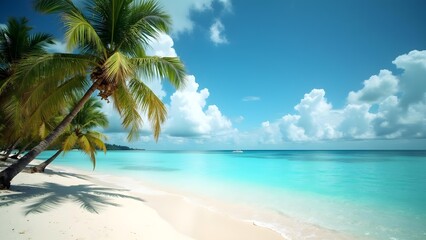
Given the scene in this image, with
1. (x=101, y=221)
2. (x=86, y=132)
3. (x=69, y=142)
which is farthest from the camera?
(x=86, y=132)

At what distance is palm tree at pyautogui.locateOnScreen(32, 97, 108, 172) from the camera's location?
38.6ft

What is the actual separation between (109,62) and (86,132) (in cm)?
885

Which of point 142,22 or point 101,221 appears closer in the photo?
point 101,221

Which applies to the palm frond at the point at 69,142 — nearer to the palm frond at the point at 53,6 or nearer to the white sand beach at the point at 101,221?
the white sand beach at the point at 101,221

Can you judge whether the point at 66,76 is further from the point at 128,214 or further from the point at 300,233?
the point at 300,233

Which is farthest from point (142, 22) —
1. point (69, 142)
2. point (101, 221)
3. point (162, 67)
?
point (69, 142)

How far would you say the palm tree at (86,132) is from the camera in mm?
11773

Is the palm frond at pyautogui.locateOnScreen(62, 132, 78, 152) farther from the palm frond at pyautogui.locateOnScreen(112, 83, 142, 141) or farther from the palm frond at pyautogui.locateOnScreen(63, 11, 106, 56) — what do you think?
the palm frond at pyautogui.locateOnScreen(63, 11, 106, 56)

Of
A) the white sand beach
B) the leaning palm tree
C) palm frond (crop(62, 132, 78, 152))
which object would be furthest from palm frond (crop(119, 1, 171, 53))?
palm frond (crop(62, 132, 78, 152))

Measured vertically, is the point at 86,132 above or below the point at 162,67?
below

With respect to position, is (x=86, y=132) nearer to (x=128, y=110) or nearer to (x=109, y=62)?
(x=128, y=110)

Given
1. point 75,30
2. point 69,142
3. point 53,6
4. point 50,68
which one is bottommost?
point 69,142

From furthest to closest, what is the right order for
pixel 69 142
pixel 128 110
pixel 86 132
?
pixel 86 132 → pixel 69 142 → pixel 128 110

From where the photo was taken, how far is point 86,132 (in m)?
12.4
